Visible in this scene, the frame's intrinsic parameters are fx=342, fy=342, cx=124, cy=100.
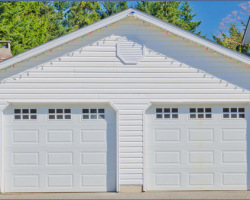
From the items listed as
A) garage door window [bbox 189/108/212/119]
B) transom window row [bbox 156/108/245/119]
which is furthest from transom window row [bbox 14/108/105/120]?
garage door window [bbox 189/108/212/119]

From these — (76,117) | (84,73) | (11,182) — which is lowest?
(11,182)

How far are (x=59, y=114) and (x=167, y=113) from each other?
2773mm

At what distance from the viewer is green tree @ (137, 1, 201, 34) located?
3681cm

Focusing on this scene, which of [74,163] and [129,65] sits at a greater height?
[129,65]

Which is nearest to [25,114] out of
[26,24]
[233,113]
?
[233,113]

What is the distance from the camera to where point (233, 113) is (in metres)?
8.84

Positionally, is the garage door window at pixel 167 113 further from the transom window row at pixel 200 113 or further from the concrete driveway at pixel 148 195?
the concrete driveway at pixel 148 195

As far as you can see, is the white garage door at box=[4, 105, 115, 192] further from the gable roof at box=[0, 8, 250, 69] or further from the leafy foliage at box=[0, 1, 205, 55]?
the leafy foliage at box=[0, 1, 205, 55]

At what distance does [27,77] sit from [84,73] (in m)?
1.42

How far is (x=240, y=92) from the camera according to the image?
866 centimetres

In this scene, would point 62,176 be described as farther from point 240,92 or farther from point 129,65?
point 240,92

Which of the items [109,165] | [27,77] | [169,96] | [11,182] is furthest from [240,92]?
[11,182]

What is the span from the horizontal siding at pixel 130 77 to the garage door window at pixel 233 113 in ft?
1.15

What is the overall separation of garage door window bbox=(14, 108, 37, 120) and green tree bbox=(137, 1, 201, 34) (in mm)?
29551
